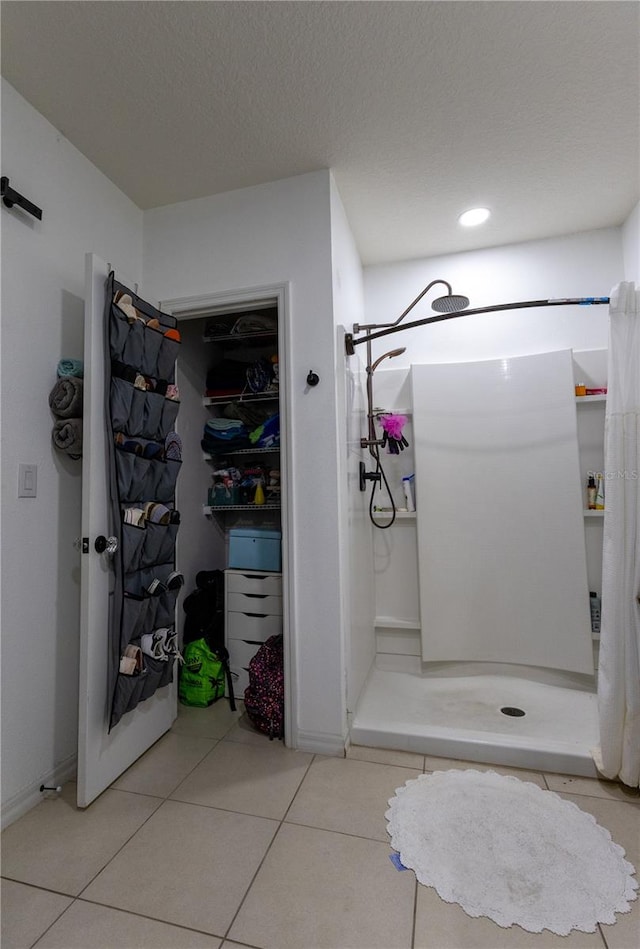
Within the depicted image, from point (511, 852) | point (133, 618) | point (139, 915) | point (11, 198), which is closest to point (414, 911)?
point (511, 852)

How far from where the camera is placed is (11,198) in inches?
62.8

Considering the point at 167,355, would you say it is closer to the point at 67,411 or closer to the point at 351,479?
the point at 67,411

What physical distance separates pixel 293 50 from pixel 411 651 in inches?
118

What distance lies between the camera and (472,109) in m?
1.78

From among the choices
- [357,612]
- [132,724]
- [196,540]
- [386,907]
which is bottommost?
[386,907]

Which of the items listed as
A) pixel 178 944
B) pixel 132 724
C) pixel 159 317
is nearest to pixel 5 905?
pixel 178 944

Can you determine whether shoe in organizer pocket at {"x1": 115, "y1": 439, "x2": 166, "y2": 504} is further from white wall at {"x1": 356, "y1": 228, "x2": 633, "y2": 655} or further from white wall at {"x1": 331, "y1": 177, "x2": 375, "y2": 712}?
white wall at {"x1": 356, "y1": 228, "x2": 633, "y2": 655}

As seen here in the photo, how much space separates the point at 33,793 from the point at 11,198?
2215 mm

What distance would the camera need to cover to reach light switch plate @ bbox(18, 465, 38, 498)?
1.67m

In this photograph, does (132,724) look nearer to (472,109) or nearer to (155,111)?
(155,111)

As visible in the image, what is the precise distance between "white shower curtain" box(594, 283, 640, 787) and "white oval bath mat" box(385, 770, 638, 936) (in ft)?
0.98

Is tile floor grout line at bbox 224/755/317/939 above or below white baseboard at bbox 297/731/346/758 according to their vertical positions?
below

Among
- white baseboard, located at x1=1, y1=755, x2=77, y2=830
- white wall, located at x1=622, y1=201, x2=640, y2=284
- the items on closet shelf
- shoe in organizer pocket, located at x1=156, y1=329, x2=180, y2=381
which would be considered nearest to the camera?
white baseboard, located at x1=1, y1=755, x2=77, y2=830

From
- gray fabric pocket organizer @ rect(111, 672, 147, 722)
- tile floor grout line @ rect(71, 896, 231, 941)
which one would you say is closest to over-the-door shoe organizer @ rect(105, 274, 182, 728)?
gray fabric pocket organizer @ rect(111, 672, 147, 722)
